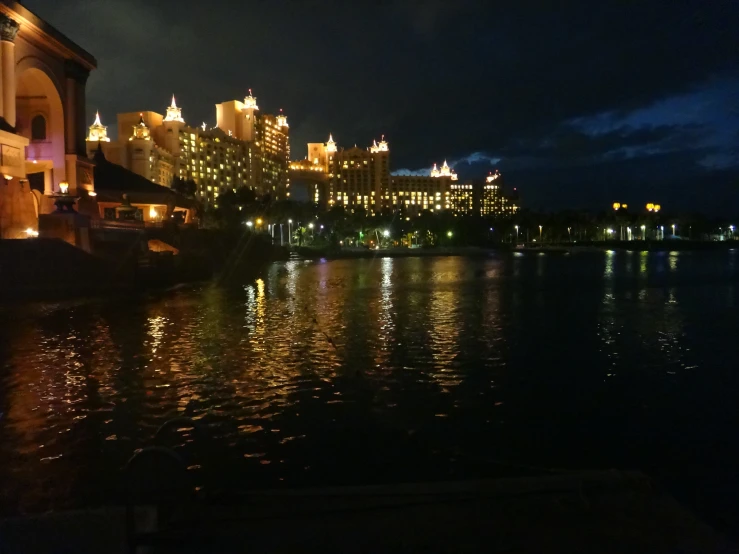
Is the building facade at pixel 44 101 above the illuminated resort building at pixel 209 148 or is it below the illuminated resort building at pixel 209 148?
below

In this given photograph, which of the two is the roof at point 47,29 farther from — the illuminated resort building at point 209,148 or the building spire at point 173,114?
the building spire at point 173,114

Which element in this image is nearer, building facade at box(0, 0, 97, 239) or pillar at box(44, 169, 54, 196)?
building facade at box(0, 0, 97, 239)

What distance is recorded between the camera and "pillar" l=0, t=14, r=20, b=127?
A: 125 feet

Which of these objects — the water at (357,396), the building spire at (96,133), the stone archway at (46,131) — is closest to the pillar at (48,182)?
the stone archway at (46,131)

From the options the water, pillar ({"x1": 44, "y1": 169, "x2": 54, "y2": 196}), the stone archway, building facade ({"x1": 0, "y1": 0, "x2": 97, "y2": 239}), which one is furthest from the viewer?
pillar ({"x1": 44, "y1": 169, "x2": 54, "y2": 196})

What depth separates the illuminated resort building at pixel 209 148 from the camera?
118750 millimetres

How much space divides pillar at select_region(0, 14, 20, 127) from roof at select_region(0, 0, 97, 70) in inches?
21.9

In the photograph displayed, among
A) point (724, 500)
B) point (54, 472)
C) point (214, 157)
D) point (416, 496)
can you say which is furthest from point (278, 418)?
point (214, 157)

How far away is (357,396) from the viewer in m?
10.5

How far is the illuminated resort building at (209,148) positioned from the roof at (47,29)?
2156 inches

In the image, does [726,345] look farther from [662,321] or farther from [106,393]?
[106,393]

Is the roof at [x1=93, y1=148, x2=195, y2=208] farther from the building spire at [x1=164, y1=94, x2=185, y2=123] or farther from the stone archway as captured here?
the building spire at [x1=164, y1=94, x2=185, y2=123]

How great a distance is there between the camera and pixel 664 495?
5801 millimetres

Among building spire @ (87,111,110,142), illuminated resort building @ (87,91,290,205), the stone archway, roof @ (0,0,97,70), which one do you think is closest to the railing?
the stone archway
